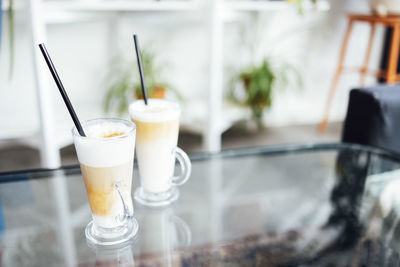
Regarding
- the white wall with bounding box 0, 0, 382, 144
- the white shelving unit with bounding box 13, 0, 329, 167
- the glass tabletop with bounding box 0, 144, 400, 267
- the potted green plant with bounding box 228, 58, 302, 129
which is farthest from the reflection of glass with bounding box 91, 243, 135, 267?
the potted green plant with bounding box 228, 58, 302, 129

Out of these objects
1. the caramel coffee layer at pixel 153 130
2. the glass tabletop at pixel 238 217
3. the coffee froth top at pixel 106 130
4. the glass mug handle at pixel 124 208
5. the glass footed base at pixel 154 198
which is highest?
the coffee froth top at pixel 106 130

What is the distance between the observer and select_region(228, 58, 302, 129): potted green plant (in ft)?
6.99

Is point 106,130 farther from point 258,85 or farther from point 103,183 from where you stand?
point 258,85

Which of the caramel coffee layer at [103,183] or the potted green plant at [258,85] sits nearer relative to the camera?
the caramel coffee layer at [103,183]

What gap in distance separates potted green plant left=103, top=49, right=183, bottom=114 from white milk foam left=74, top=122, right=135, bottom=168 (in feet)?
4.28

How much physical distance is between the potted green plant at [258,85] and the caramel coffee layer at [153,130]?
1.44 m

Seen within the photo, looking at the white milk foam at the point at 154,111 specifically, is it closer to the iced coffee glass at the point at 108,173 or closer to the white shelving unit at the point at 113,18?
the iced coffee glass at the point at 108,173

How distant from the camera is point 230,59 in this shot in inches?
92.7

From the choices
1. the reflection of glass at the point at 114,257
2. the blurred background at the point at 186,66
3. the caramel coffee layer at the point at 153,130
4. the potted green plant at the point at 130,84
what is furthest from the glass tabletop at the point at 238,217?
the potted green plant at the point at 130,84

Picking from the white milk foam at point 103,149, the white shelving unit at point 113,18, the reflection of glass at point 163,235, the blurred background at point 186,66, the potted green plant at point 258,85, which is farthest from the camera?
the potted green plant at point 258,85

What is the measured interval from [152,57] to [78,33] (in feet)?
1.36

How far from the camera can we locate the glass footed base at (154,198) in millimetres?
830

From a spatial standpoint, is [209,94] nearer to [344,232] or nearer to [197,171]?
[197,171]

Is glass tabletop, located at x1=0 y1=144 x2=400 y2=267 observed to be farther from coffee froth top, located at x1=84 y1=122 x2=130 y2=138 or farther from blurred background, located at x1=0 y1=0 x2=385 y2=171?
blurred background, located at x1=0 y1=0 x2=385 y2=171
